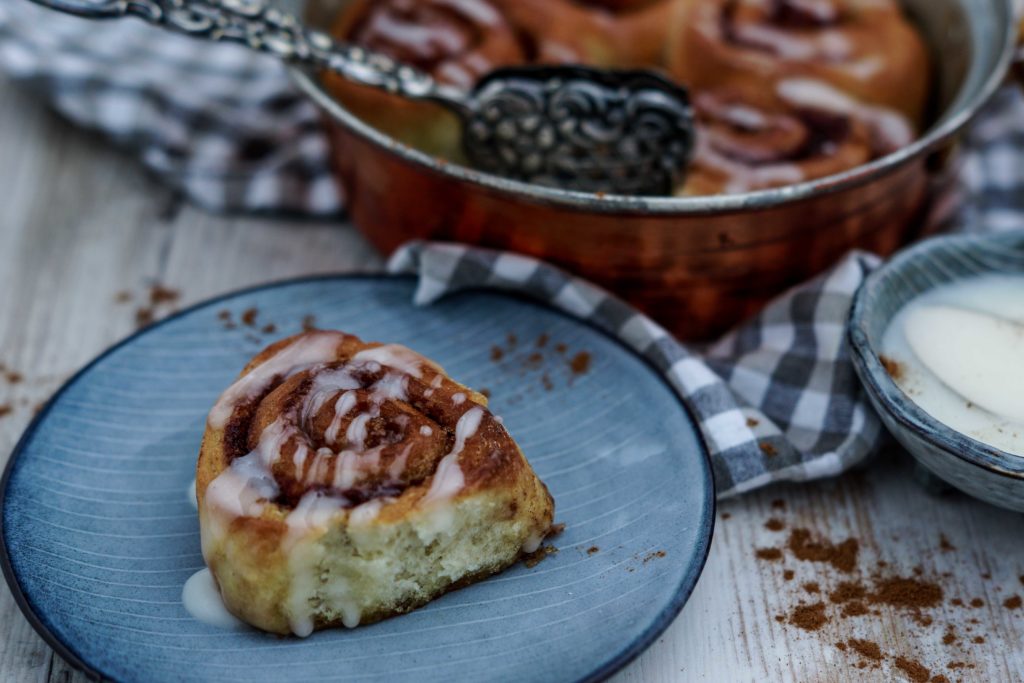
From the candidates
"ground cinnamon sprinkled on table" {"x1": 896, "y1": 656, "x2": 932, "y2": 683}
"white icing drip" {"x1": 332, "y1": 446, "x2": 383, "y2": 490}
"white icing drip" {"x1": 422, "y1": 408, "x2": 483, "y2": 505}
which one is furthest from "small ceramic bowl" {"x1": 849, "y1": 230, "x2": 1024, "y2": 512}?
"white icing drip" {"x1": 332, "y1": 446, "x2": 383, "y2": 490}

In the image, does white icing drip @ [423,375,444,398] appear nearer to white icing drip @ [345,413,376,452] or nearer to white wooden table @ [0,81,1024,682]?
white icing drip @ [345,413,376,452]

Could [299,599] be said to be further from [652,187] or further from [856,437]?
[652,187]

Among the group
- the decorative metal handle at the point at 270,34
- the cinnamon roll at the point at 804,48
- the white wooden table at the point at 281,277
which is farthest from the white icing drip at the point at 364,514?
the cinnamon roll at the point at 804,48

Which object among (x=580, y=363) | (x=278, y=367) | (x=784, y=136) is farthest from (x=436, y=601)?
(x=784, y=136)

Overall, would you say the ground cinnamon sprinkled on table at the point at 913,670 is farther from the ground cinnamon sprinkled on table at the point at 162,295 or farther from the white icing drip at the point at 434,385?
the ground cinnamon sprinkled on table at the point at 162,295

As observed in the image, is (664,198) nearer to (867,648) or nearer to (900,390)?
(900,390)
